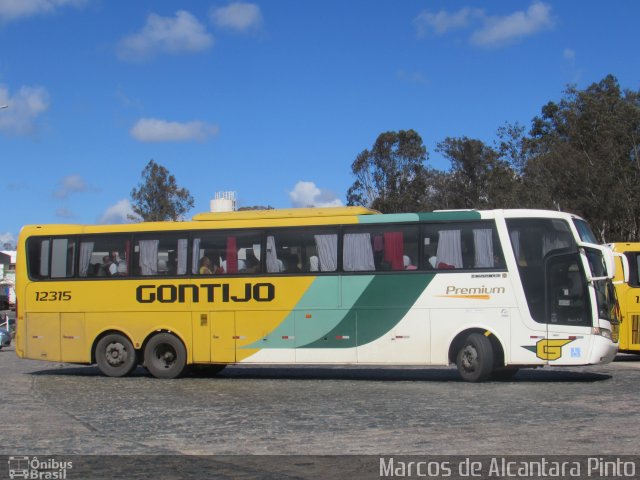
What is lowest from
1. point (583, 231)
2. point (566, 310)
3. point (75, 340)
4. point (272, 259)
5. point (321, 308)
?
point (75, 340)

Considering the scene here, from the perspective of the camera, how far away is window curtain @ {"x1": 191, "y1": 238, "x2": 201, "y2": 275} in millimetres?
17359

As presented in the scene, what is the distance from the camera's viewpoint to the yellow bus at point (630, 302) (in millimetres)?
20875

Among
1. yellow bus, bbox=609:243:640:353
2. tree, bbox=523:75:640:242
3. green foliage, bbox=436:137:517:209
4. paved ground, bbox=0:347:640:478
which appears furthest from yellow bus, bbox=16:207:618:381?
green foliage, bbox=436:137:517:209

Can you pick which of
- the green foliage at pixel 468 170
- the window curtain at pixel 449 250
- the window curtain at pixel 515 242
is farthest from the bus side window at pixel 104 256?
the green foliage at pixel 468 170

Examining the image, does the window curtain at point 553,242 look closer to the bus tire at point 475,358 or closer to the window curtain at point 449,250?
the window curtain at point 449,250

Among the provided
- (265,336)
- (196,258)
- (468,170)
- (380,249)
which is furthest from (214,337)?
(468,170)

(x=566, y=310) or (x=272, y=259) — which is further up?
(x=272, y=259)

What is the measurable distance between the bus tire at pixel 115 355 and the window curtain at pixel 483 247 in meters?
7.69

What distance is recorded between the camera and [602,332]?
15.2 meters

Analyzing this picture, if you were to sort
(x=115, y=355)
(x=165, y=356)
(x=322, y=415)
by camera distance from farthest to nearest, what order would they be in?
(x=115, y=355) < (x=165, y=356) < (x=322, y=415)

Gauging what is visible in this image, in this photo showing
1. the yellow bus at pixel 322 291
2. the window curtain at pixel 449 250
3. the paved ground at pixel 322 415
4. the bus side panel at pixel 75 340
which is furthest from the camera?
the bus side panel at pixel 75 340

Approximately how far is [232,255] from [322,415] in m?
6.26

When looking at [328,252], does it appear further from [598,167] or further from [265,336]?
[598,167]

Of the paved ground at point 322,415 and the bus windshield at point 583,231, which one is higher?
the bus windshield at point 583,231
